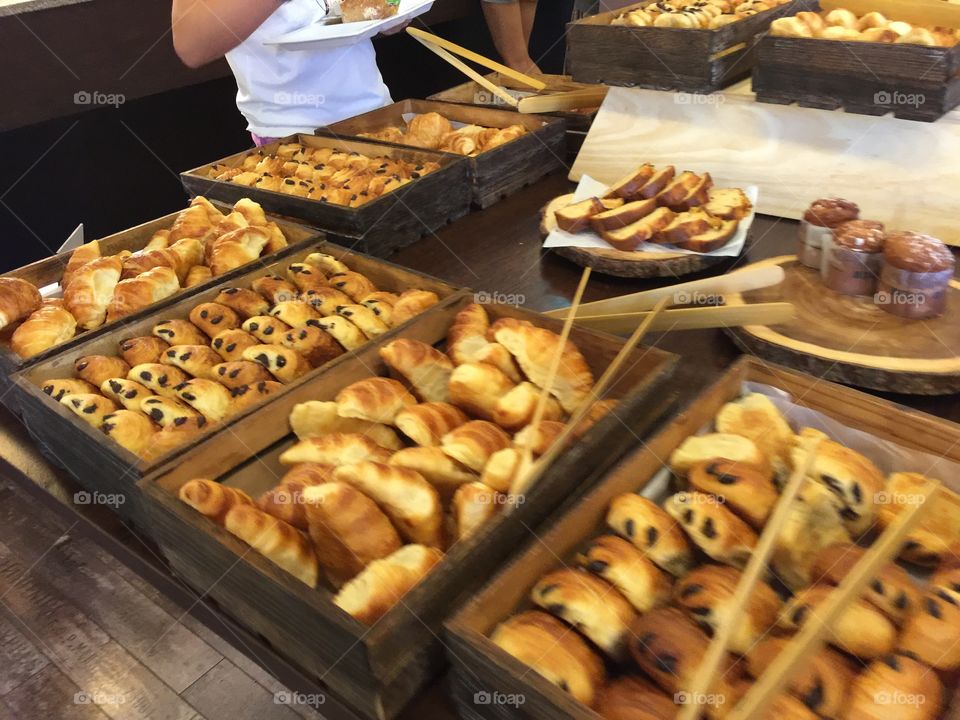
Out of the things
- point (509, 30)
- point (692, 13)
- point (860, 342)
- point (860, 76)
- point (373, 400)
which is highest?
point (692, 13)

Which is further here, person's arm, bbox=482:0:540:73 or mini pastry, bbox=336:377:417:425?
person's arm, bbox=482:0:540:73

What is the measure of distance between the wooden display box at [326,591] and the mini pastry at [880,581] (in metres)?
0.38

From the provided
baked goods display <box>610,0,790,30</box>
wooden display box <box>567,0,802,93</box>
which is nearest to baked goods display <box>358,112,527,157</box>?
wooden display box <box>567,0,802,93</box>

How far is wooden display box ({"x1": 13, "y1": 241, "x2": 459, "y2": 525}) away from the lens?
134 centimetres

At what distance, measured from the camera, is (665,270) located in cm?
201

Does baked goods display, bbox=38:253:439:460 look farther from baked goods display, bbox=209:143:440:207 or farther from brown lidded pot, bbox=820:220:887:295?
brown lidded pot, bbox=820:220:887:295

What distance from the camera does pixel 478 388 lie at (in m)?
1.40

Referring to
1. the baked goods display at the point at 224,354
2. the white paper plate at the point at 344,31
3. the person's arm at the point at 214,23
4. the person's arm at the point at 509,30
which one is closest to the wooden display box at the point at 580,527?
Result: the baked goods display at the point at 224,354

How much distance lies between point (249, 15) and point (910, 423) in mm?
2743

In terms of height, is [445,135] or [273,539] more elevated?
[273,539]

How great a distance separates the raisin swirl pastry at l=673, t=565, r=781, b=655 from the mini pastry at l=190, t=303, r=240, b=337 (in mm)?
1277

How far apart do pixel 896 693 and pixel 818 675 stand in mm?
81

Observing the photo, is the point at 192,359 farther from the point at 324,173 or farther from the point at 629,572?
the point at 324,173

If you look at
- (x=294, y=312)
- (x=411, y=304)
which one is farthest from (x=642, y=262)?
(x=294, y=312)
